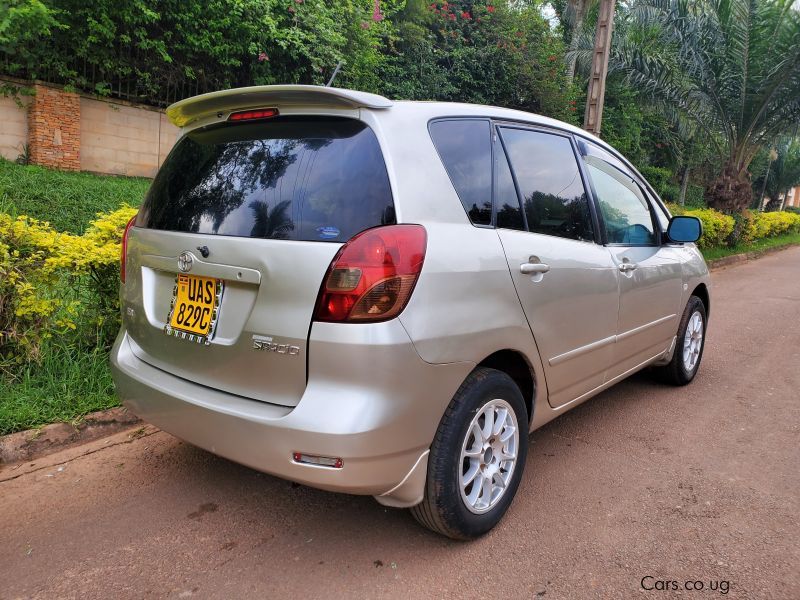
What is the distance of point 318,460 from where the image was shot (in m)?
2.07

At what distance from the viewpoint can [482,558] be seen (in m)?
2.45

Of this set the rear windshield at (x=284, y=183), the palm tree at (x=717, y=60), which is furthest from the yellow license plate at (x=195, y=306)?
the palm tree at (x=717, y=60)

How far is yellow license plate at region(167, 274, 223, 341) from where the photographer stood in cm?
232

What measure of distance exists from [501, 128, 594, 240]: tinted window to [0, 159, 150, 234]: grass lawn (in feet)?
22.4

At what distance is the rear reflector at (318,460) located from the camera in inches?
80.5

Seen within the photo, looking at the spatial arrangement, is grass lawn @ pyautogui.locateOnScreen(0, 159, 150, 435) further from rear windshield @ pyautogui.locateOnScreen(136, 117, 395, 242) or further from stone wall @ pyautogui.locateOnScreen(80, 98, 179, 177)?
stone wall @ pyautogui.locateOnScreen(80, 98, 179, 177)

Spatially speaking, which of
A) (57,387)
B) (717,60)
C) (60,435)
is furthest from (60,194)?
(717,60)

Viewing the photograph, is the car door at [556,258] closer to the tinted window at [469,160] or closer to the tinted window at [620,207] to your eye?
the tinted window at [469,160]

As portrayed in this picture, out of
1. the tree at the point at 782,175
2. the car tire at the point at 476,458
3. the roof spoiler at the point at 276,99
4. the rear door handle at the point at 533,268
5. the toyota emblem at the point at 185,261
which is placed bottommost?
the car tire at the point at 476,458

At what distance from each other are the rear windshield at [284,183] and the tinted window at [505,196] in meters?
0.66

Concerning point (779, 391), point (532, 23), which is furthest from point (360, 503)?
point (532, 23)

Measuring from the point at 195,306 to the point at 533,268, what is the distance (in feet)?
4.64

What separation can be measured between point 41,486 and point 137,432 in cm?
63

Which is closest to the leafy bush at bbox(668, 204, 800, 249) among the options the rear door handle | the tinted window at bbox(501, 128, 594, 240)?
the tinted window at bbox(501, 128, 594, 240)
